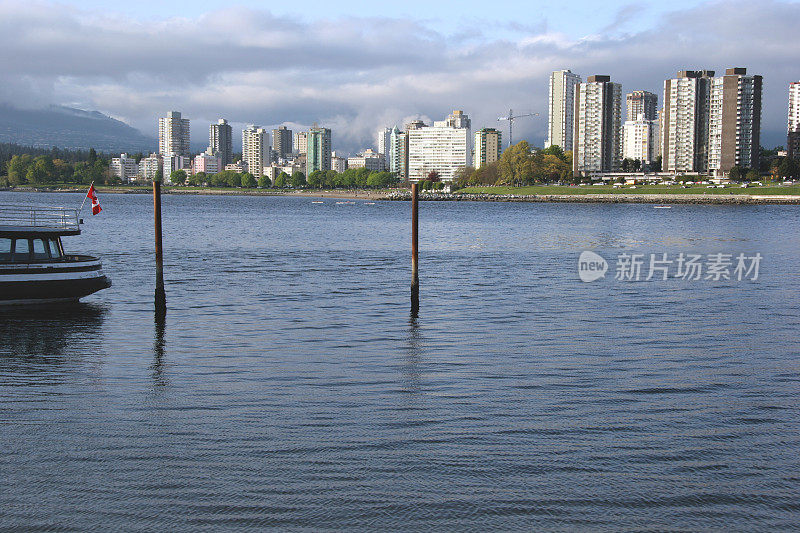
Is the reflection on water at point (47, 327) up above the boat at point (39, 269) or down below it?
below

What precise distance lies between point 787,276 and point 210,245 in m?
42.0

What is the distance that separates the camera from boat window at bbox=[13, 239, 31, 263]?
28.8m

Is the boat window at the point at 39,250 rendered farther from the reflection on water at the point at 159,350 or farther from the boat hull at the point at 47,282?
the reflection on water at the point at 159,350

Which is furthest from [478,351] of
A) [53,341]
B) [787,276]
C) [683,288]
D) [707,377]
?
[787,276]

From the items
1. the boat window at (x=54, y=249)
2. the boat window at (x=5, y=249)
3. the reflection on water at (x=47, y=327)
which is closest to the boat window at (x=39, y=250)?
the boat window at (x=54, y=249)

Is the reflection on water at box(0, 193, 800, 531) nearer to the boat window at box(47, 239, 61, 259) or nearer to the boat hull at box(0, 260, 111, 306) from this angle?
the boat hull at box(0, 260, 111, 306)

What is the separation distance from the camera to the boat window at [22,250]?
2877 centimetres

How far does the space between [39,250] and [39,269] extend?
41.1 inches

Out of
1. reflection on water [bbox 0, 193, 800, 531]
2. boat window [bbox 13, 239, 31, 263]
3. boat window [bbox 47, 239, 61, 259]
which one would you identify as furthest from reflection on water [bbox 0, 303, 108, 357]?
boat window [bbox 47, 239, 61, 259]

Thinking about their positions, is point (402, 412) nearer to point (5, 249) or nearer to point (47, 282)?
point (47, 282)

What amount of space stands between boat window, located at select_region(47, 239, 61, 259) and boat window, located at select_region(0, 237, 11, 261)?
4.89 ft

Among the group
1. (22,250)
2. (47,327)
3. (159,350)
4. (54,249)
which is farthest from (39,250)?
(159,350)

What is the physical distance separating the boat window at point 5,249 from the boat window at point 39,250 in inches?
31.6

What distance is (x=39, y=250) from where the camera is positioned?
29.3 m
